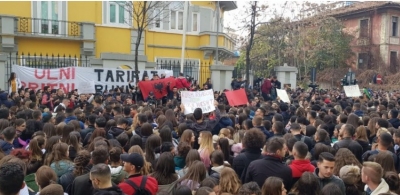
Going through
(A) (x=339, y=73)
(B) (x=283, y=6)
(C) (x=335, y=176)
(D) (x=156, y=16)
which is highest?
(B) (x=283, y=6)

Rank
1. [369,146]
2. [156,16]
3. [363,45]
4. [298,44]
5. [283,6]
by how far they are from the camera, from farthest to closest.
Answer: [363,45] → [298,44] → [283,6] → [156,16] → [369,146]

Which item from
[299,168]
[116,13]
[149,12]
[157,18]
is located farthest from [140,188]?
[157,18]

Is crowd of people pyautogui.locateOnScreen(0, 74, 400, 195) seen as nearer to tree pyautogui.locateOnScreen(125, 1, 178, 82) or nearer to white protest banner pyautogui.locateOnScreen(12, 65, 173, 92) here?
white protest banner pyautogui.locateOnScreen(12, 65, 173, 92)

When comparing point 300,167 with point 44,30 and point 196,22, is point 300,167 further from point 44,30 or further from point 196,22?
point 196,22

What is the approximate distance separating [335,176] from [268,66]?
38228mm

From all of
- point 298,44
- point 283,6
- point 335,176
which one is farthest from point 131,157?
point 298,44

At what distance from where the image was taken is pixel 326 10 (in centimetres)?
4159

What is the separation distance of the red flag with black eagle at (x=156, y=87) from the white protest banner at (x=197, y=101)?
4.00 metres

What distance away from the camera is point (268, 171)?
4855 millimetres

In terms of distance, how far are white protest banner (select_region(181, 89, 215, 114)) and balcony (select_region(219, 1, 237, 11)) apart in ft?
68.9

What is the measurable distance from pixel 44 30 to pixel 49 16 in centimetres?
87

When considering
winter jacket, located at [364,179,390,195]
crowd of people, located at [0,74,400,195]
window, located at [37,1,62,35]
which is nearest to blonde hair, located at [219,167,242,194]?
crowd of people, located at [0,74,400,195]

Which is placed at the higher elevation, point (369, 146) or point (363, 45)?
point (363, 45)

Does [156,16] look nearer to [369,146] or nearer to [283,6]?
[283,6]
